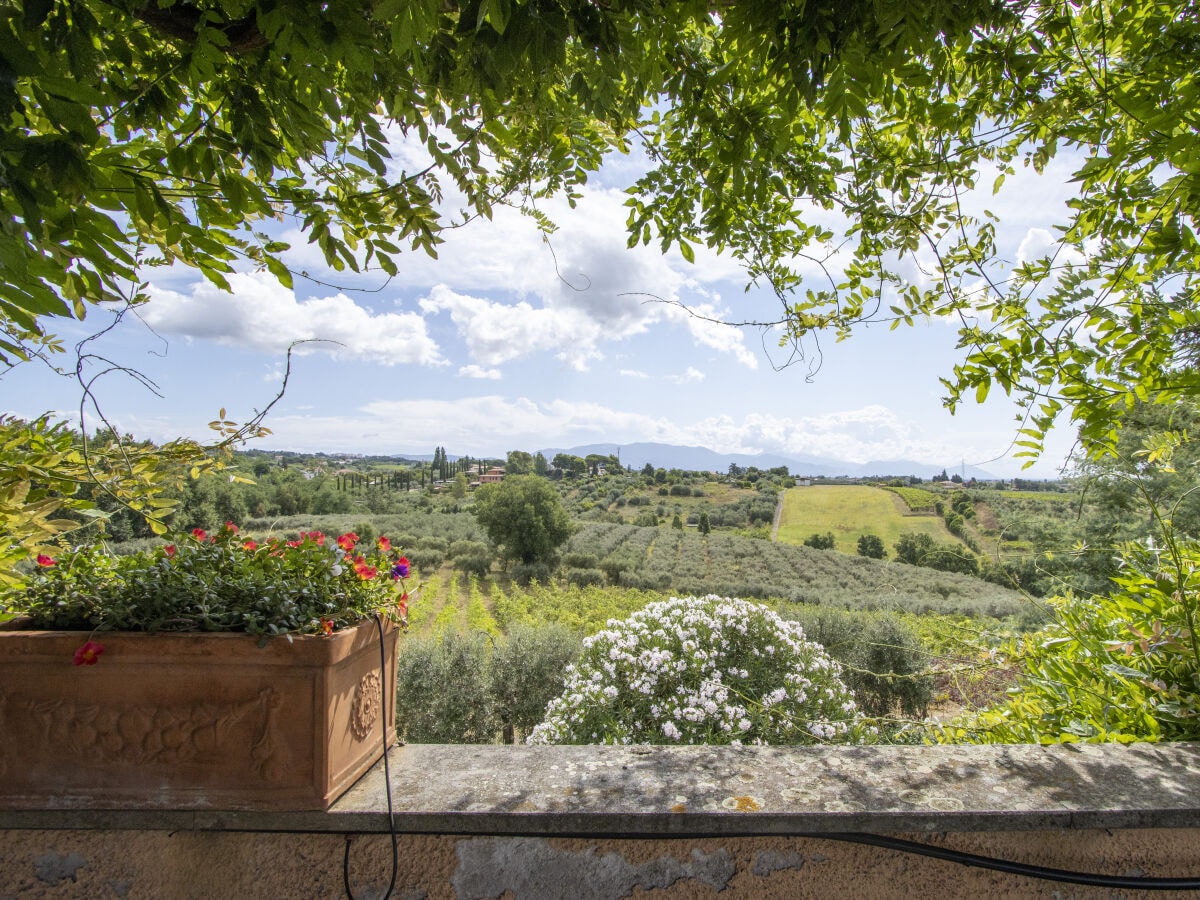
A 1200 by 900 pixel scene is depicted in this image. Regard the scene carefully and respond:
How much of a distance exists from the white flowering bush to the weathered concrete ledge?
3.41 ft

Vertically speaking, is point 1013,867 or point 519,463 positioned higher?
point 519,463

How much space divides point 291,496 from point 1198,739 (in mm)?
10341

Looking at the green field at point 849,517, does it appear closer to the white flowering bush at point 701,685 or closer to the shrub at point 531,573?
the shrub at point 531,573

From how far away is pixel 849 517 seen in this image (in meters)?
37.7

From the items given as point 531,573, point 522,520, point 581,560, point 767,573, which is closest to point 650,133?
point 767,573

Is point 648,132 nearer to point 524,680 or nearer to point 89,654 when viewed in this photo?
point 89,654

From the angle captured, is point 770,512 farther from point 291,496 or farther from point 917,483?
point 291,496

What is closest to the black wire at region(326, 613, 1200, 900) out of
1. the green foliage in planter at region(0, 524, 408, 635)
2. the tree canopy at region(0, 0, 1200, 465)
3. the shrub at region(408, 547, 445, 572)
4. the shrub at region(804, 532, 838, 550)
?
the green foliage in planter at region(0, 524, 408, 635)

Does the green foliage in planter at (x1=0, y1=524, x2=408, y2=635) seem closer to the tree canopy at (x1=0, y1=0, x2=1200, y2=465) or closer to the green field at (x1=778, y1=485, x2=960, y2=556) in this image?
the tree canopy at (x1=0, y1=0, x2=1200, y2=465)

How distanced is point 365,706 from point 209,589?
365 millimetres

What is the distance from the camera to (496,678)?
319 inches

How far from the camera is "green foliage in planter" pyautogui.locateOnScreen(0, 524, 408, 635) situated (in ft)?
3.36

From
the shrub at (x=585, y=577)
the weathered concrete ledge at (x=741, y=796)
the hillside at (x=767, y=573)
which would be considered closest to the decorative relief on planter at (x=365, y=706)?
the weathered concrete ledge at (x=741, y=796)

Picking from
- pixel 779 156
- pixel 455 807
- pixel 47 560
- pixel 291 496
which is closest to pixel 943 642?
pixel 779 156
